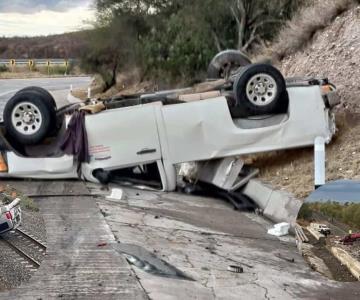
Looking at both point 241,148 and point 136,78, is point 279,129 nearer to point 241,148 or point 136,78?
point 241,148

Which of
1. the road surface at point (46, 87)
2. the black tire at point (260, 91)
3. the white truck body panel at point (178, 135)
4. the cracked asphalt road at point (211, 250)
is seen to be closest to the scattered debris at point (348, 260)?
the cracked asphalt road at point (211, 250)

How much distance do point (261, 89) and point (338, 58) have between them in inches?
163

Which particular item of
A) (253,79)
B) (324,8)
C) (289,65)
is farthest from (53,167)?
(324,8)

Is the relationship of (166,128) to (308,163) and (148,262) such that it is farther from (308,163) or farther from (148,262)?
(148,262)

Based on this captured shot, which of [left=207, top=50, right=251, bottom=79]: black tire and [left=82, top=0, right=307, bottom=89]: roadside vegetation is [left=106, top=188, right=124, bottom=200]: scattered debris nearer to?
[left=207, top=50, right=251, bottom=79]: black tire

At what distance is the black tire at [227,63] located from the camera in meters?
14.4

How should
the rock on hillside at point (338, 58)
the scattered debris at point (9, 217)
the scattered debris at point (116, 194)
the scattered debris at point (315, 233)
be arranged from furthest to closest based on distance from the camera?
the rock on hillside at point (338, 58) → the scattered debris at point (116, 194) → the scattered debris at point (315, 233) → the scattered debris at point (9, 217)

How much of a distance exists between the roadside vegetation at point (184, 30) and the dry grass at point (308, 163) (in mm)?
13841

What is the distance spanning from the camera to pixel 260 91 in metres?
11.3

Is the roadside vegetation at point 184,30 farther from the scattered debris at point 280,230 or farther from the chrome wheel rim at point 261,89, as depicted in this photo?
the scattered debris at point 280,230

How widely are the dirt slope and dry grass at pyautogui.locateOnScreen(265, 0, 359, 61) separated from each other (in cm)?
15

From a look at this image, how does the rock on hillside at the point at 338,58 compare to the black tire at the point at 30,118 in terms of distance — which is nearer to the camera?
the black tire at the point at 30,118

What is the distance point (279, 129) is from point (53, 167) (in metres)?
3.83

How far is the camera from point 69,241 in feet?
24.0
